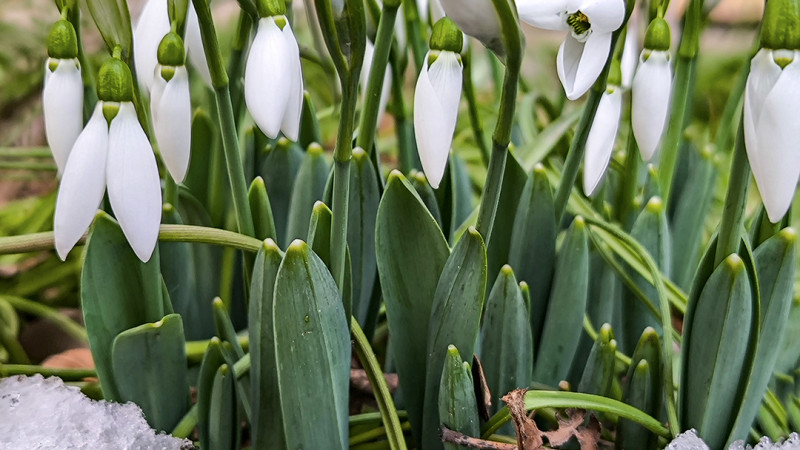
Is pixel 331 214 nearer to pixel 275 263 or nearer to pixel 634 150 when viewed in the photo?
pixel 275 263

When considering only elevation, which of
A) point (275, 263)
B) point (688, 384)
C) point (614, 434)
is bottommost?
point (614, 434)

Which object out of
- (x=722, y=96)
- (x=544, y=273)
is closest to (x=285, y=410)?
(x=544, y=273)

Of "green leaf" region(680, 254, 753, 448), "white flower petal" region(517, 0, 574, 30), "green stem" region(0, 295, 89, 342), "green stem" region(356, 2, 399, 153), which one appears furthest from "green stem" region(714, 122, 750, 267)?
"green stem" region(0, 295, 89, 342)

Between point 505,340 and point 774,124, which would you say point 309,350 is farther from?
point 774,124

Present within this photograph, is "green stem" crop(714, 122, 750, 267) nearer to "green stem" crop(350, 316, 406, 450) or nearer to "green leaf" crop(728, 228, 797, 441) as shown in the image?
"green leaf" crop(728, 228, 797, 441)

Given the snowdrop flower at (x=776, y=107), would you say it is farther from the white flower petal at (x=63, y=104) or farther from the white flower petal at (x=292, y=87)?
the white flower petal at (x=63, y=104)

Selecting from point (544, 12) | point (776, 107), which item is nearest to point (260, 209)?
point (544, 12)
